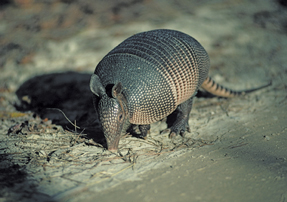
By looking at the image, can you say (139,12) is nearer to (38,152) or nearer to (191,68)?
(191,68)

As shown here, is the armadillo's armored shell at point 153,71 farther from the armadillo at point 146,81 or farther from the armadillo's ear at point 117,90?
the armadillo's ear at point 117,90

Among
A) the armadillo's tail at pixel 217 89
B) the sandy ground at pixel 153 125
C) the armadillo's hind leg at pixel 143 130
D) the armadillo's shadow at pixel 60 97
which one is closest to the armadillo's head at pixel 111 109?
the sandy ground at pixel 153 125

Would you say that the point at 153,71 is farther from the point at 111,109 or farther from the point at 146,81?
the point at 111,109

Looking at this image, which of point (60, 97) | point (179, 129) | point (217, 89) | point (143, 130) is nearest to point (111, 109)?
point (143, 130)

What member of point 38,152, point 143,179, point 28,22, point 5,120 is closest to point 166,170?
point 143,179

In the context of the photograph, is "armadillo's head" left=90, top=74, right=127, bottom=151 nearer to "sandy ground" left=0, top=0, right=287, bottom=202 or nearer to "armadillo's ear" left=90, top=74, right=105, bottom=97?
"armadillo's ear" left=90, top=74, right=105, bottom=97

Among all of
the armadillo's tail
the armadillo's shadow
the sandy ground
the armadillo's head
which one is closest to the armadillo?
the armadillo's head
